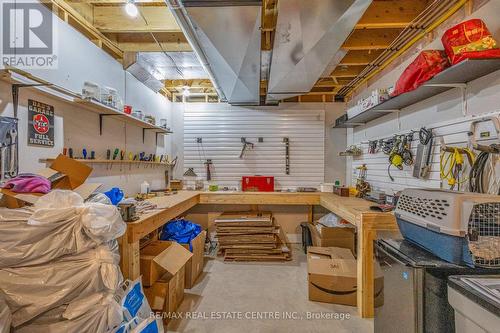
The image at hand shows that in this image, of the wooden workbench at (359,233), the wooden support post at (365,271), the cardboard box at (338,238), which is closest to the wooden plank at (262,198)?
the cardboard box at (338,238)

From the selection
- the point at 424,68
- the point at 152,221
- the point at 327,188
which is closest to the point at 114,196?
the point at 152,221

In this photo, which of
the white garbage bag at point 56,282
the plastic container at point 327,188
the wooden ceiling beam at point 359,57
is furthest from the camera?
the plastic container at point 327,188

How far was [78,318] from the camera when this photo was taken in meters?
1.37

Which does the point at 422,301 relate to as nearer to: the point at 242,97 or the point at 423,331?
the point at 423,331

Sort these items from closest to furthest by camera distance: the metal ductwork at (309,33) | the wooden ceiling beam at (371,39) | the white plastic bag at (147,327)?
the white plastic bag at (147,327)
the metal ductwork at (309,33)
the wooden ceiling beam at (371,39)

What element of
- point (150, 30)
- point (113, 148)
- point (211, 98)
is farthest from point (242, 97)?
point (113, 148)

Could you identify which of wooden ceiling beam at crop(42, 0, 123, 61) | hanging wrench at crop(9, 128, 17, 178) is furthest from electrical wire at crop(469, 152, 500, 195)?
wooden ceiling beam at crop(42, 0, 123, 61)

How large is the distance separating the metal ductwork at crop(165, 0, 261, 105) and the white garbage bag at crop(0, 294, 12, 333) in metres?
2.04

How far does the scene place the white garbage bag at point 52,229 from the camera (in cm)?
131

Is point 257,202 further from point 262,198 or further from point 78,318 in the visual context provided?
point 78,318

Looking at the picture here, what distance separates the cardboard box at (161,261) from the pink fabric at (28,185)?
1078 mm

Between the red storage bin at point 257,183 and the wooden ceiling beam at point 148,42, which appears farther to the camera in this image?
the red storage bin at point 257,183

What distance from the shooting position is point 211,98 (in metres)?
5.04

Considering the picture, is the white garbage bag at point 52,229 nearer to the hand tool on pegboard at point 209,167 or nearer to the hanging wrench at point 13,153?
the hanging wrench at point 13,153
